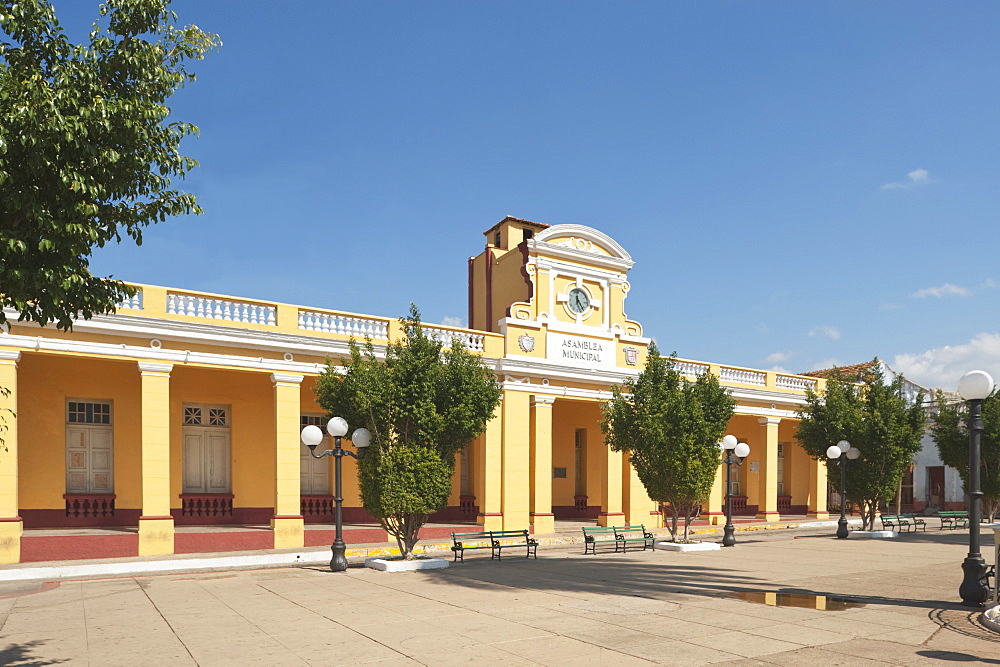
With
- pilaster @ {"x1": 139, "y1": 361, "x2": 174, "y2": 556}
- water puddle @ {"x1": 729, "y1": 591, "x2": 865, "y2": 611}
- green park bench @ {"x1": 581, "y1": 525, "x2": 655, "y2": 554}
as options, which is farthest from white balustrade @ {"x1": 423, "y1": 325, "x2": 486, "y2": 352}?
water puddle @ {"x1": 729, "y1": 591, "x2": 865, "y2": 611}

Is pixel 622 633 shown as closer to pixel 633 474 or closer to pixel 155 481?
pixel 155 481

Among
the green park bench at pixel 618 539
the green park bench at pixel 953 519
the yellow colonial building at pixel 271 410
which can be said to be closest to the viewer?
the yellow colonial building at pixel 271 410

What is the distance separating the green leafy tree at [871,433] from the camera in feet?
78.6

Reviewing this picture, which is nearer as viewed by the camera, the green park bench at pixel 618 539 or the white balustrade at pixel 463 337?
the green park bench at pixel 618 539

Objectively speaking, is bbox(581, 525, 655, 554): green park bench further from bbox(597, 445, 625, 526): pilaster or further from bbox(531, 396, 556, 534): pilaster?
bbox(597, 445, 625, 526): pilaster

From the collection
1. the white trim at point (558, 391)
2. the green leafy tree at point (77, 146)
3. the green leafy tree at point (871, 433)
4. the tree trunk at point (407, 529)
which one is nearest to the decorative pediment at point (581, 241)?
the white trim at point (558, 391)

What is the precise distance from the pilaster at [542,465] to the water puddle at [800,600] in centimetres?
1114

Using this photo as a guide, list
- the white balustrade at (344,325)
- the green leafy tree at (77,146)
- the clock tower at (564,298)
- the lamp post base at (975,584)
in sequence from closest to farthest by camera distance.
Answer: the green leafy tree at (77,146), the lamp post base at (975,584), the white balustrade at (344,325), the clock tower at (564,298)

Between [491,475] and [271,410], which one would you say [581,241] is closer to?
[491,475]

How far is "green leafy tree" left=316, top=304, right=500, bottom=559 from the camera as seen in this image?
612 inches

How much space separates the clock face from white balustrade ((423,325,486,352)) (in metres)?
3.48

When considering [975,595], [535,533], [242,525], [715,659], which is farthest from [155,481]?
[975,595]

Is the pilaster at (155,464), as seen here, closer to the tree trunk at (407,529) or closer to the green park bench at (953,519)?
the tree trunk at (407,529)

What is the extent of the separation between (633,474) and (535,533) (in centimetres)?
434
